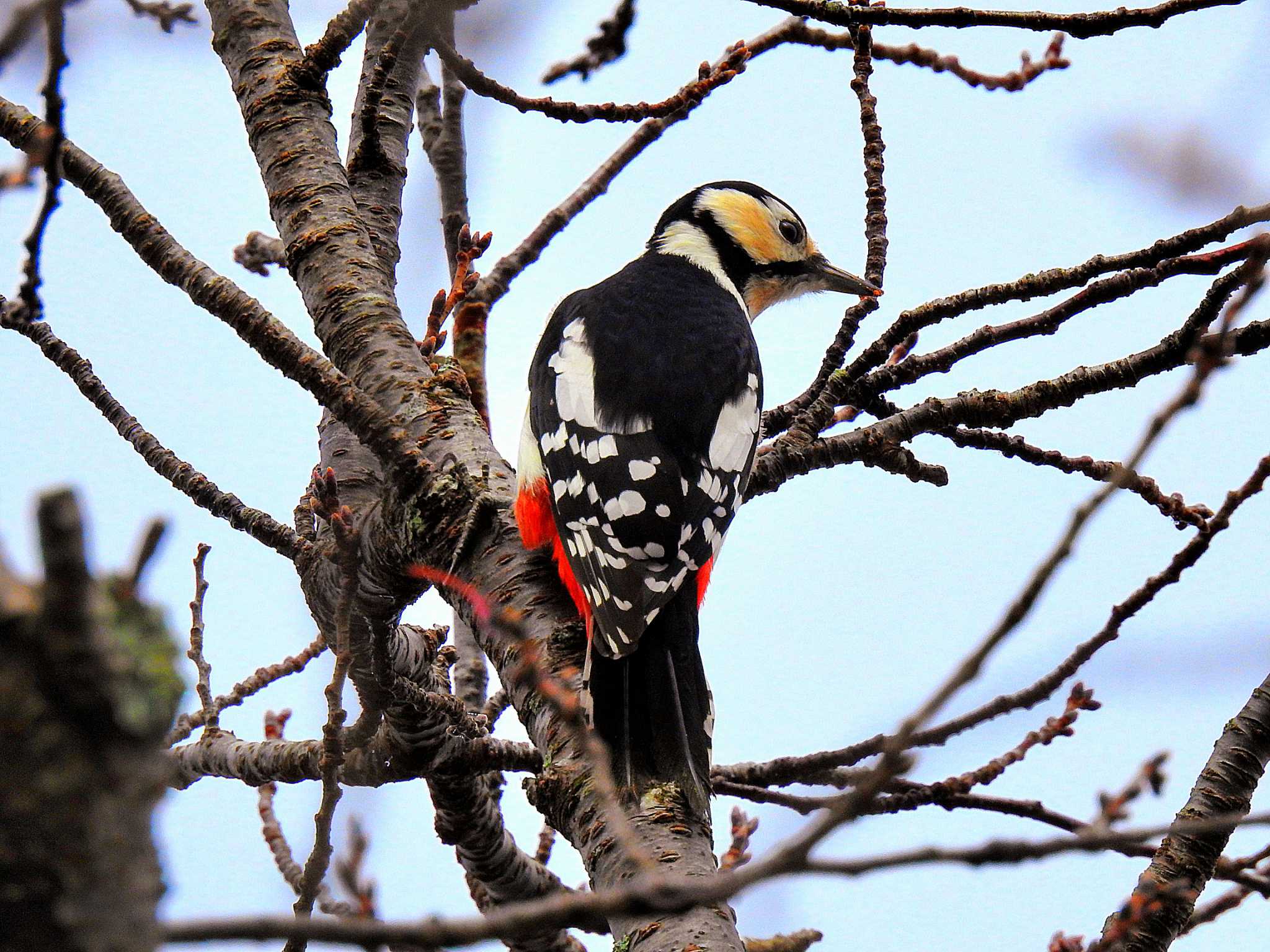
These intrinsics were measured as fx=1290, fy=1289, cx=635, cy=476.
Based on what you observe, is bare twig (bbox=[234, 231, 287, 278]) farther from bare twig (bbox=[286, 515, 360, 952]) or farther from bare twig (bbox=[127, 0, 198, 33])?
bare twig (bbox=[286, 515, 360, 952])

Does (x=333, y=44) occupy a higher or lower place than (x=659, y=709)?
higher

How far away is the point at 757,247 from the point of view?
4703 mm

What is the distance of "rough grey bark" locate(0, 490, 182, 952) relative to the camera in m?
0.65

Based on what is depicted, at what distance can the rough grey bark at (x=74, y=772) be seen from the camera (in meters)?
0.65

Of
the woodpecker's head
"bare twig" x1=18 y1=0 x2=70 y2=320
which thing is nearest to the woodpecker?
the woodpecker's head

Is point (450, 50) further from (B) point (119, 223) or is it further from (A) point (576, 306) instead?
(A) point (576, 306)

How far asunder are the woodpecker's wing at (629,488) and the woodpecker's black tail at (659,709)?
0.19ft

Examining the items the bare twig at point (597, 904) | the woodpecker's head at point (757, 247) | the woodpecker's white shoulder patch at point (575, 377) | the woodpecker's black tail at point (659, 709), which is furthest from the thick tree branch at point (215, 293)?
the woodpecker's head at point (757, 247)

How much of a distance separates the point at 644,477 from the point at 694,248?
1.94 meters

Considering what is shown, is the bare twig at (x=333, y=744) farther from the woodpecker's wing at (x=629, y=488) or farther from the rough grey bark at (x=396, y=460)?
the woodpecker's wing at (x=629, y=488)

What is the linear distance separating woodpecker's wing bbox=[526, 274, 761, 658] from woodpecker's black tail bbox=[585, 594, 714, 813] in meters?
0.06

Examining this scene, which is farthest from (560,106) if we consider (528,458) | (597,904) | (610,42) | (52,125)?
(597,904)

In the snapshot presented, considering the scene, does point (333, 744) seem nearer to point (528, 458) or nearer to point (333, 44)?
point (528, 458)

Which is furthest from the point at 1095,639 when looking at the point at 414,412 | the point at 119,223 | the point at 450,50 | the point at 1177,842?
the point at 119,223
